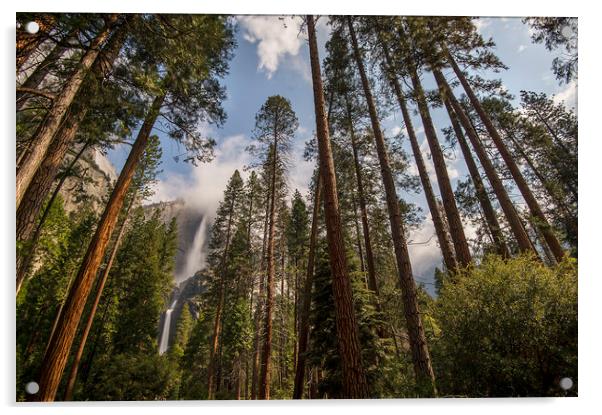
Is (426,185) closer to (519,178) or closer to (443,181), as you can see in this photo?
(443,181)

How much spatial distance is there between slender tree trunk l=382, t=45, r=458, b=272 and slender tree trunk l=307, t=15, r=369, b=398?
3.24 metres

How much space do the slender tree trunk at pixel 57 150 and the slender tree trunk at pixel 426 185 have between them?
→ 5.60 meters

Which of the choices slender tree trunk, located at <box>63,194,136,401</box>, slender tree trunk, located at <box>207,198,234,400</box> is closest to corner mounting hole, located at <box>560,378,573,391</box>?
slender tree trunk, located at <box>63,194,136,401</box>

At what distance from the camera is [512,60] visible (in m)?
5.07

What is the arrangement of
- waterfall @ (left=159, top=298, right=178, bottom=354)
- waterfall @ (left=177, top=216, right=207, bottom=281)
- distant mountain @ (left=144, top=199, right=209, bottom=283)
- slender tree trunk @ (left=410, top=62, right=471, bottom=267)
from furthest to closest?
1. waterfall @ (left=159, top=298, right=178, bottom=354)
2. waterfall @ (left=177, top=216, right=207, bottom=281)
3. distant mountain @ (left=144, top=199, right=209, bottom=283)
4. slender tree trunk @ (left=410, top=62, right=471, bottom=267)

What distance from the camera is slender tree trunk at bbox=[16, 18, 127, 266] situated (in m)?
3.76

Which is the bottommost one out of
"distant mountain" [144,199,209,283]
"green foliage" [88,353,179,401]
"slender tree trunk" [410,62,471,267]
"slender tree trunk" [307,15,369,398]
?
"green foliage" [88,353,179,401]

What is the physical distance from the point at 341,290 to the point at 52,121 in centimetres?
415

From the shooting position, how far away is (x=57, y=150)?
4340 mm

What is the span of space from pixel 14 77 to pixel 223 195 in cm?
1414

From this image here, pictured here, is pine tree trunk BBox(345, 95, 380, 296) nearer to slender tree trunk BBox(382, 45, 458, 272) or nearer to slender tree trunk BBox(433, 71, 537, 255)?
slender tree trunk BBox(382, 45, 458, 272)

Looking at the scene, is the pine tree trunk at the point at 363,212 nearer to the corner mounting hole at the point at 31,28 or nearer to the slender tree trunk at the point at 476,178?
the slender tree trunk at the point at 476,178
